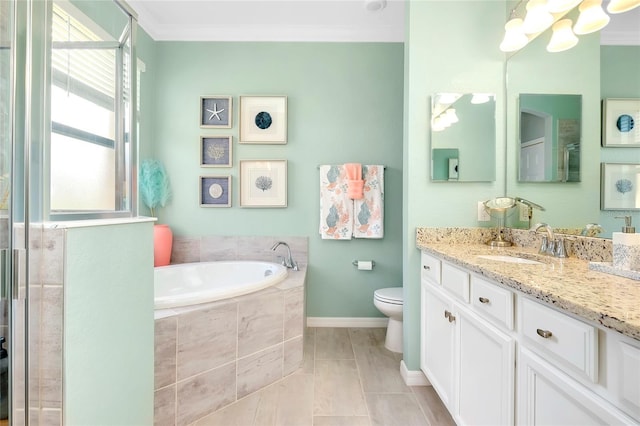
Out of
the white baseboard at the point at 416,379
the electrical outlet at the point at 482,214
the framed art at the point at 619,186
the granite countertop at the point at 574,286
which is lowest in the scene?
the white baseboard at the point at 416,379

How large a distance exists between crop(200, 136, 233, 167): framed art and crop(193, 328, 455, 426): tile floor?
1804mm

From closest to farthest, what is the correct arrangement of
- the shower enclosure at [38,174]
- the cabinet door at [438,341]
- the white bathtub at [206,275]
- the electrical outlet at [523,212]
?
1. the shower enclosure at [38,174]
2. the cabinet door at [438,341]
3. the electrical outlet at [523,212]
4. the white bathtub at [206,275]

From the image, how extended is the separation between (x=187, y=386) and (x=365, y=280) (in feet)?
5.41

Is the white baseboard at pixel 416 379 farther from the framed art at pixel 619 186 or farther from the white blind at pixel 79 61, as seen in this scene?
the white blind at pixel 79 61

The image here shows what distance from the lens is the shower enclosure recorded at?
0.69 m

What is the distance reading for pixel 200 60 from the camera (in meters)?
2.62

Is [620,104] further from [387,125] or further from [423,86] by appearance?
[387,125]

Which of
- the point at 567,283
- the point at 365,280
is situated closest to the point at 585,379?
the point at 567,283

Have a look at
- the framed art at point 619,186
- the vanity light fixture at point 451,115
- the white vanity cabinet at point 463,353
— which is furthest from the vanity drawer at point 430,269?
the vanity light fixture at point 451,115

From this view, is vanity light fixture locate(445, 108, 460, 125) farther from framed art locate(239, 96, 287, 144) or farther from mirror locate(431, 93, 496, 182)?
framed art locate(239, 96, 287, 144)

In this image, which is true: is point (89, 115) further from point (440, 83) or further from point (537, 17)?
point (537, 17)

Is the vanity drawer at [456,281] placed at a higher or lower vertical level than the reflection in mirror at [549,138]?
lower

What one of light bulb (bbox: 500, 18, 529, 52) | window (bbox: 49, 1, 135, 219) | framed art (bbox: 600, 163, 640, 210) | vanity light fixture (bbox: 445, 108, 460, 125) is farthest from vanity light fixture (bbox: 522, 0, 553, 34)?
window (bbox: 49, 1, 135, 219)

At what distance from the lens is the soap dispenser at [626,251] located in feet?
3.14
